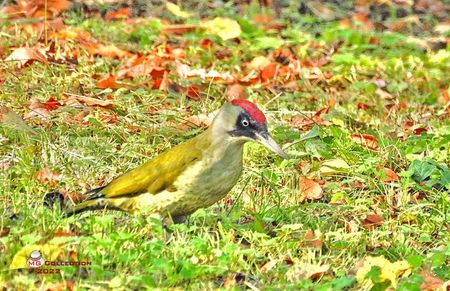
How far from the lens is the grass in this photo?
487cm

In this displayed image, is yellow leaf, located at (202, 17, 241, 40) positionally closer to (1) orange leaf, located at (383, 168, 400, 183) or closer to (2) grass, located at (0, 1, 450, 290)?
(2) grass, located at (0, 1, 450, 290)

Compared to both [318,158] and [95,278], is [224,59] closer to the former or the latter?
[318,158]

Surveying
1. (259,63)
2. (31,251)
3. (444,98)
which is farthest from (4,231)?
(444,98)

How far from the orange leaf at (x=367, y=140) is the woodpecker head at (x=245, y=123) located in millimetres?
1743

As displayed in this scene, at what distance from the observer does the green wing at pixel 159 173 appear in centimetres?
539

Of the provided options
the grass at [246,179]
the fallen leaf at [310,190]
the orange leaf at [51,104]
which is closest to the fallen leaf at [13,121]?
the grass at [246,179]

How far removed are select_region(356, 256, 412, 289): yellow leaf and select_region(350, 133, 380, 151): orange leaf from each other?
6.47 feet

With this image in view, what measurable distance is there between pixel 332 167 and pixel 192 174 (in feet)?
4.99

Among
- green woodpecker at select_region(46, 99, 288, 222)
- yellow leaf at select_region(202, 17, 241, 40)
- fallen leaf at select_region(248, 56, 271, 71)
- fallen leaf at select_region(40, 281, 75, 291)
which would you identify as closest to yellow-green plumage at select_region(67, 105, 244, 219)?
green woodpecker at select_region(46, 99, 288, 222)

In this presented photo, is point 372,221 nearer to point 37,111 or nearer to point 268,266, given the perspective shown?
point 268,266

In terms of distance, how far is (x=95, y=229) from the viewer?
200 inches

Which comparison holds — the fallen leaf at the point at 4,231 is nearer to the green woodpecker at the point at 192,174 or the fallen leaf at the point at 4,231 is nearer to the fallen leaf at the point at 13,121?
the green woodpecker at the point at 192,174

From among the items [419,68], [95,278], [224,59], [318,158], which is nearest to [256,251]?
[95,278]

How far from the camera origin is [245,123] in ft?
17.6
